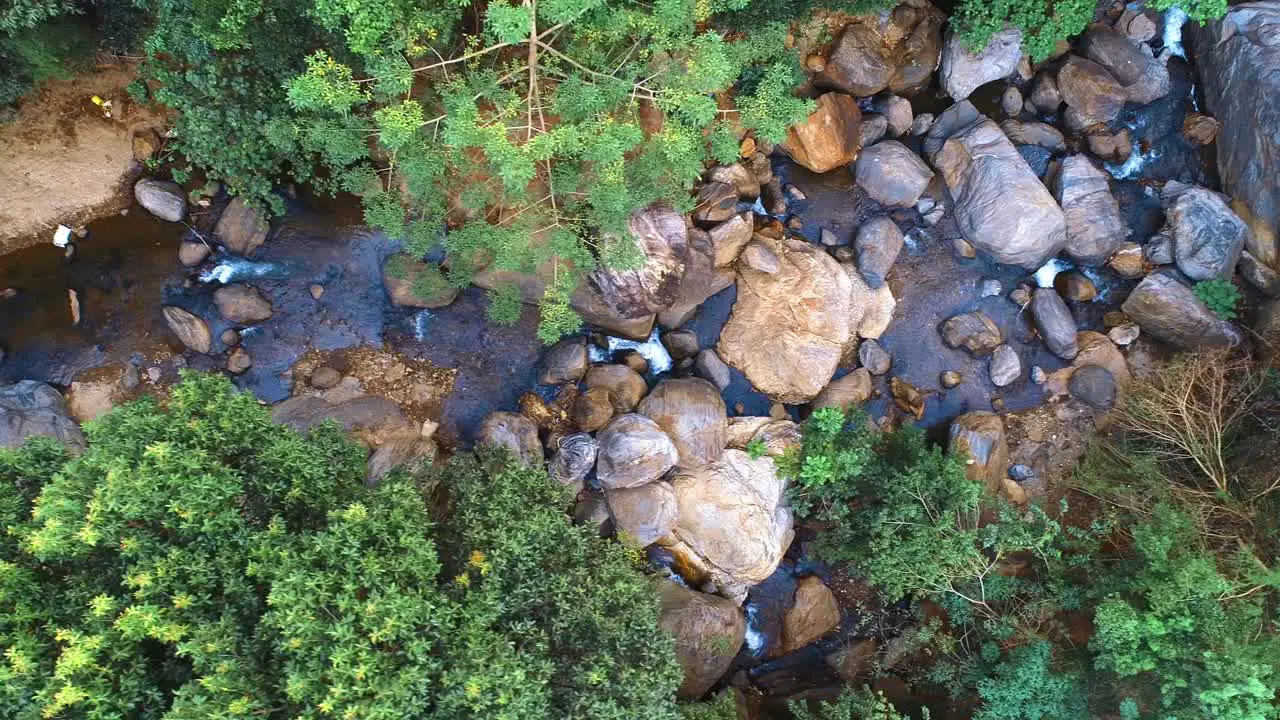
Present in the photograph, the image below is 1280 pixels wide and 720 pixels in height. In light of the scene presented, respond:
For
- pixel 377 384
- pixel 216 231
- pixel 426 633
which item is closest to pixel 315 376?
pixel 377 384

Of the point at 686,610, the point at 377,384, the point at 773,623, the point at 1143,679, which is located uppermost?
the point at 377,384

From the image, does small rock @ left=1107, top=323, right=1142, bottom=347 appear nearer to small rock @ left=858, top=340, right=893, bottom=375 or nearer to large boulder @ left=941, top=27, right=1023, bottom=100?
Answer: small rock @ left=858, top=340, right=893, bottom=375

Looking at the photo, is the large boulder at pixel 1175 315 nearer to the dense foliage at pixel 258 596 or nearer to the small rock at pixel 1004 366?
the small rock at pixel 1004 366

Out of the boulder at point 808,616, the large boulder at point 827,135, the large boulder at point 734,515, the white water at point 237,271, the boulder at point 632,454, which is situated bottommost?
the boulder at point 808,616

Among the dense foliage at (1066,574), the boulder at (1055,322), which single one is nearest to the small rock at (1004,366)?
the boulder at (1055,322)

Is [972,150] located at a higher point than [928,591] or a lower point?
higher

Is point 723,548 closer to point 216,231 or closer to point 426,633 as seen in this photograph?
point 426,633
